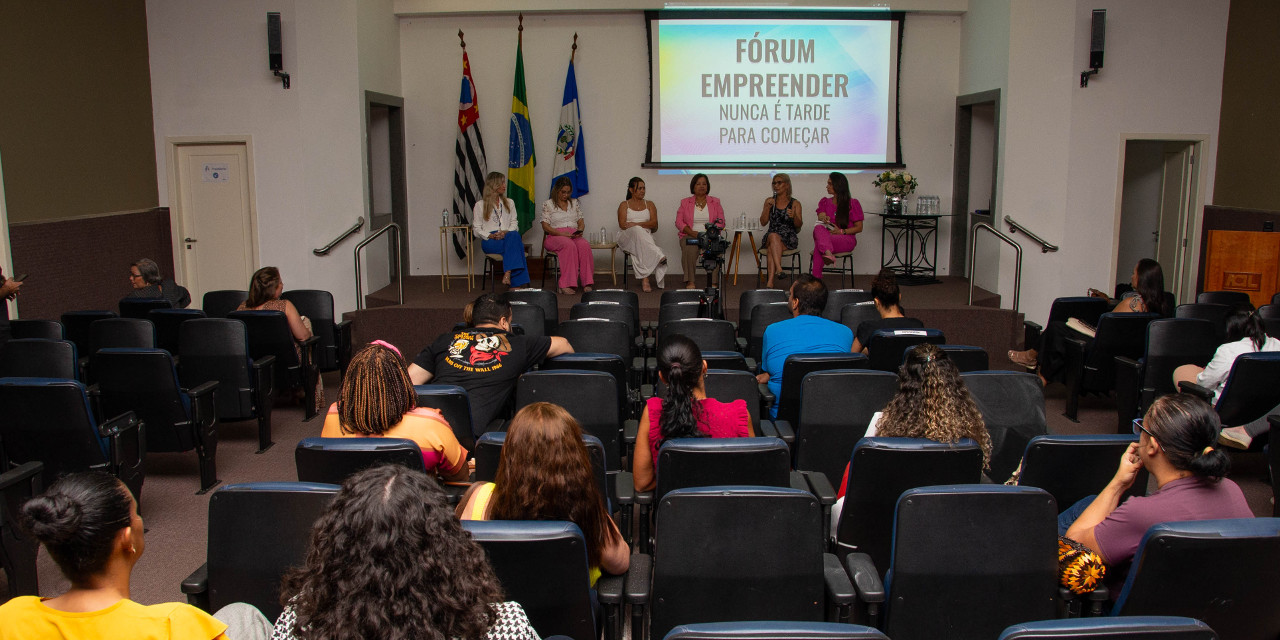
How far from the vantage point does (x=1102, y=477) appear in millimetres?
2924

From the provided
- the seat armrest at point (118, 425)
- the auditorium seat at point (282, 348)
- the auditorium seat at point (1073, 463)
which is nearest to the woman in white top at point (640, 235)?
the auditorium seat at point (282, 348)

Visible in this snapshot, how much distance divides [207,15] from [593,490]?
806 centimetres

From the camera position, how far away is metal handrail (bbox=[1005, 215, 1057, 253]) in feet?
27.0

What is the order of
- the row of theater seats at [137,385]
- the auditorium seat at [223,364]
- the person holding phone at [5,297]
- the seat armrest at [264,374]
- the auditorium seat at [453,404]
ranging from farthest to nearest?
1. the person holding phone at [5,297]
2. the seat armrest at [264,374]
3. the auditorium seat at [223,364]
4. the row of theater seats at [137,385]
5. the auditorium seat at [453,404]

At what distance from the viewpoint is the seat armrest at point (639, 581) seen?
2.32 m

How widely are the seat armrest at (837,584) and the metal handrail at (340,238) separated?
23.1 feet

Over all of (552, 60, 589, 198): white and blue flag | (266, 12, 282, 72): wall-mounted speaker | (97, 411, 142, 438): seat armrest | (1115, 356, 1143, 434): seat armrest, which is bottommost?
(1115, 356, 1143, 434): seat armrest

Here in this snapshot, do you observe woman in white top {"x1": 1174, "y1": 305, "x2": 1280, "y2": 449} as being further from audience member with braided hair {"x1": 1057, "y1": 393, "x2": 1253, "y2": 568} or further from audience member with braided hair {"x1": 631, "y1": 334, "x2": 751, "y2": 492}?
audience member with braided hair {"x1": 631, "y1": 334, "x2": 751, "y2": 492}

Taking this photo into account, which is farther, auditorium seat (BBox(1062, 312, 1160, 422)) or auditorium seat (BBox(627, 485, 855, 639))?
auditorium seat (BBox(1062, 312, 1160, 422))

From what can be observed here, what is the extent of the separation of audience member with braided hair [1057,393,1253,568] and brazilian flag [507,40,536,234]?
7.86 meters

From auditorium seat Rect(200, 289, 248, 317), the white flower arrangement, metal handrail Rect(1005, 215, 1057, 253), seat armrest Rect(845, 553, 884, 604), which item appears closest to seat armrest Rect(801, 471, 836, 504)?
seat armrest Rect(845, 553, 884, 604)

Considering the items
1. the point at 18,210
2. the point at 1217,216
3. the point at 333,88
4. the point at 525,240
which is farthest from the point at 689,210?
the point at 18,210

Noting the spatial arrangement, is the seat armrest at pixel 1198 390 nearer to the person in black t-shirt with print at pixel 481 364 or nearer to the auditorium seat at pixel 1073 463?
the auditorium seat at pixel 1073 463

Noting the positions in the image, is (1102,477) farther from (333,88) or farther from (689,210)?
(333,88)
